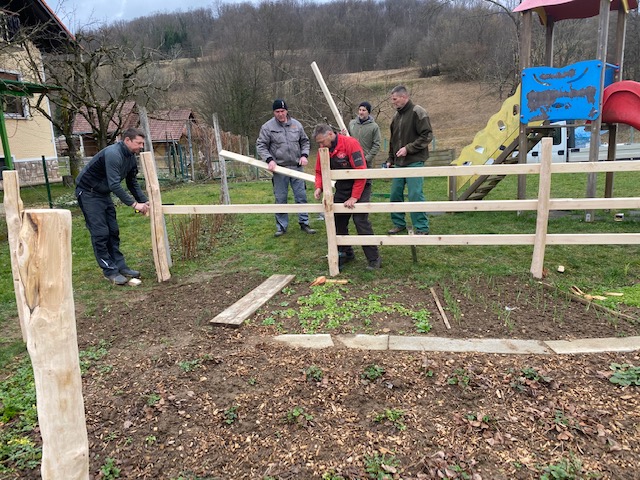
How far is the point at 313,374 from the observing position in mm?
3057

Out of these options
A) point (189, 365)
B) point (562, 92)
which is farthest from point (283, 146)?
point (189, 365)

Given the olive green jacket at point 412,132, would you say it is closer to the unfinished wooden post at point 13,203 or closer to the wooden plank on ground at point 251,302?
the wooden plank on ground at point 251,302

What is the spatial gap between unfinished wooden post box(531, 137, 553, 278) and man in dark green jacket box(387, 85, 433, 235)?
165 cm

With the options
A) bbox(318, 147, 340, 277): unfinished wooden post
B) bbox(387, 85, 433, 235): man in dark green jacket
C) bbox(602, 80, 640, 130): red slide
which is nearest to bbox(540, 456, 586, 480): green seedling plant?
bbox(318, 147, 340, 277): unfinished wooden post

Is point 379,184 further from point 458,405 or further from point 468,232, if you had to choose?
point 458,405

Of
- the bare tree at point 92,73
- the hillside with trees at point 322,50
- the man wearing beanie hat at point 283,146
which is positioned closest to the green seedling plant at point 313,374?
the man wearing beanie hat at point 283,146

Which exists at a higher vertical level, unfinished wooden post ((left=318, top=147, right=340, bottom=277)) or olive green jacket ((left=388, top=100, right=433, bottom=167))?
olive green jacket ((left=388, top=100, right=433, bottom=167))

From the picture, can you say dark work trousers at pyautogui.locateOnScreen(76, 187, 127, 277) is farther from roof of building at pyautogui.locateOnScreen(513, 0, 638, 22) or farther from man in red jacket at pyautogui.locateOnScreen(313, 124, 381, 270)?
roof of building at pyautogui.locateOnScreen(513, 0, 638, 22)

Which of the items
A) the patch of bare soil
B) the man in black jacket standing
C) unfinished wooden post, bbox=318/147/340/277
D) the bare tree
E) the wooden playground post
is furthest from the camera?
the bare tree

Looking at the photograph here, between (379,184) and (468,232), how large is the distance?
6.26 meters

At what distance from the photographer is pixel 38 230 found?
5.56ft

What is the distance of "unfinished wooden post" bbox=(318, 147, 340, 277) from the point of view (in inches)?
194

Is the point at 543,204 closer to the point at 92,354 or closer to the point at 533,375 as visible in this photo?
the point at 533,375

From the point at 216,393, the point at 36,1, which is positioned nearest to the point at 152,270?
the point at 216,393
